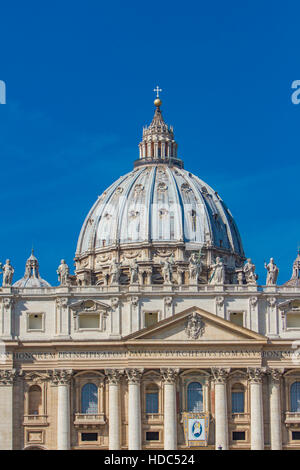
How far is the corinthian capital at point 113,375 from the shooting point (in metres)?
119

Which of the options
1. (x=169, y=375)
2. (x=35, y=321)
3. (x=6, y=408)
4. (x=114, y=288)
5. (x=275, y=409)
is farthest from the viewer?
(x=114, y=288)

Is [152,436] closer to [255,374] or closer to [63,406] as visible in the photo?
[63,406]

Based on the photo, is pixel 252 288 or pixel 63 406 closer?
pixel 63 406

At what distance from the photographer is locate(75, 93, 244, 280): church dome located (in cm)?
16038

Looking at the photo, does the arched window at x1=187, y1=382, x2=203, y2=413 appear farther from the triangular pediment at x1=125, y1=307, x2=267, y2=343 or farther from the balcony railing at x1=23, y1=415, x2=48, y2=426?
the balcony railing at x1=23, y1=415, x2=48, y2=426

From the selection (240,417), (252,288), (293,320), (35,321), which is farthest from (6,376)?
(293,320)

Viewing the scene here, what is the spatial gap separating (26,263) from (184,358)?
121ft

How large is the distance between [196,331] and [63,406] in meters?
12.9


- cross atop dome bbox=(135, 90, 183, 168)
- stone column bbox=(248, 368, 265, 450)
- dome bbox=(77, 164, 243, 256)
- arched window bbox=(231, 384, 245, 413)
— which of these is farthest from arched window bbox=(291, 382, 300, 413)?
cross atop dome bbox=(135, 90, 183, 168)

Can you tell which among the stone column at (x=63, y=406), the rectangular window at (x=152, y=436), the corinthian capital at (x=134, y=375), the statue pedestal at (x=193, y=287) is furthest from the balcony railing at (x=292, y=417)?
the stone column at (x=63, y=406)

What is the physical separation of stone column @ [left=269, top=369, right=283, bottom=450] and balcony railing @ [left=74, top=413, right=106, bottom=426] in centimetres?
1418

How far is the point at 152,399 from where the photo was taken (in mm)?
119188
